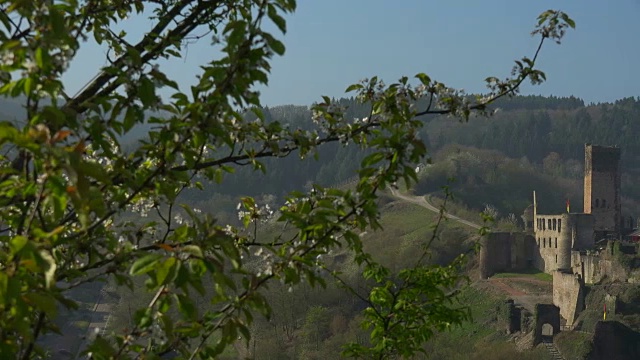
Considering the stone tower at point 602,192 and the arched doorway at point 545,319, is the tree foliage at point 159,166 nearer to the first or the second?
the arched doorway at point 545,319

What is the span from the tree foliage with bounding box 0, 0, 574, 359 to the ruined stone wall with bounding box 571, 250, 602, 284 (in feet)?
120

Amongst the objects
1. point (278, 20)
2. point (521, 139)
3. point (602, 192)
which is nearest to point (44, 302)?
point (278, 20)

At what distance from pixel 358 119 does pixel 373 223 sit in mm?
1070

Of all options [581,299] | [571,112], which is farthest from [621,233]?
[571,112]

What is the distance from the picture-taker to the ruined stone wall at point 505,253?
47750mm

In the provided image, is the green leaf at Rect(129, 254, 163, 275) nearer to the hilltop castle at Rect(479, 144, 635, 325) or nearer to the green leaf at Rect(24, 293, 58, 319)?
the green leaf at Rect(24, 293, 58, 319)

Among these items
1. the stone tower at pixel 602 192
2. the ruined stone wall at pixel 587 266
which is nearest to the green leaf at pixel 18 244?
the ruined stone wall at pixel 587 266

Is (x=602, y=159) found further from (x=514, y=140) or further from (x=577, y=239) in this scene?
(x=514, y=140)

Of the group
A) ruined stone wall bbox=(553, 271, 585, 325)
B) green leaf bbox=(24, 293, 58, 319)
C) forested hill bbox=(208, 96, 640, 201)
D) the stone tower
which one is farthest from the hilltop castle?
forested hill bbox=(208, 96, 640, 201)

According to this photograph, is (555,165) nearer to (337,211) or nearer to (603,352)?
(603,352)

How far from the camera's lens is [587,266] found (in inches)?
1639

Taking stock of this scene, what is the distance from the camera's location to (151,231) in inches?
176

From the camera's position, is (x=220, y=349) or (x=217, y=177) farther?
(x=217, y=177)

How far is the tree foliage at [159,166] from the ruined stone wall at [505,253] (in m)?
43.6
